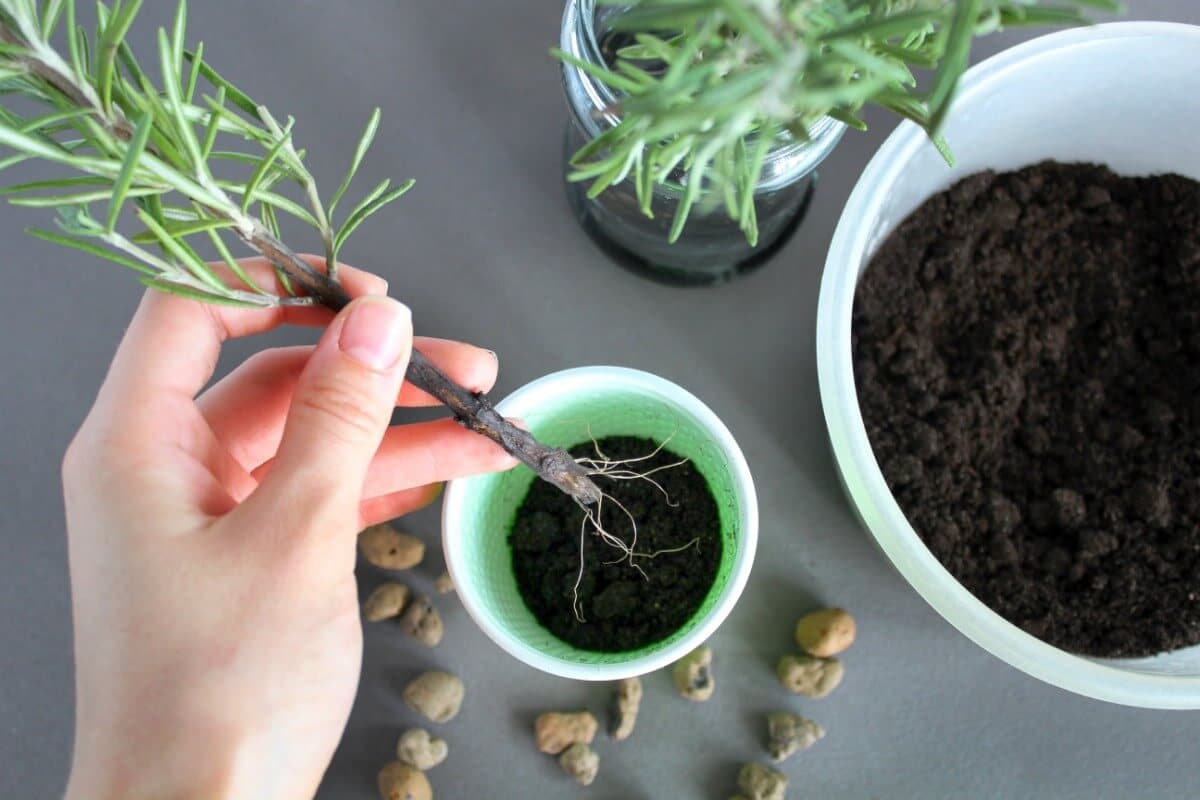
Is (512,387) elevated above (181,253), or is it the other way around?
(181,253)

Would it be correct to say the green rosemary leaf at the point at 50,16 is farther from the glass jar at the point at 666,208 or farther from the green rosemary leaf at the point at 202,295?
the glass jar at the point at 666,208

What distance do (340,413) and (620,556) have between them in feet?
0.91

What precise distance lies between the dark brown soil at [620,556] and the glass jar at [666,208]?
17 centimetres

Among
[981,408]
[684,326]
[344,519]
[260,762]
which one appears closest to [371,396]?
[344,519]

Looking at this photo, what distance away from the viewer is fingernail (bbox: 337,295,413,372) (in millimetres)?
485

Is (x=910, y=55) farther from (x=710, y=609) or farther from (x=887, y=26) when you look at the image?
(x=710, y=609)

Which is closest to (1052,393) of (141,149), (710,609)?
(710,609)

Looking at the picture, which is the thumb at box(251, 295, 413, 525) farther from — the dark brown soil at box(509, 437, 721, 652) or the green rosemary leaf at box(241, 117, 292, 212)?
the dark brown soil at box(509, 437, 721, 652)

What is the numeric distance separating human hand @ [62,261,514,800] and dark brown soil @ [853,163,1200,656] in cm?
41

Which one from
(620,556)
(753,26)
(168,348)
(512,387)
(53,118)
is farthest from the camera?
(512,387)

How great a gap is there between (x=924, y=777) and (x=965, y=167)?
1.66 ft

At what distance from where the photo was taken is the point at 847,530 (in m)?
0.76

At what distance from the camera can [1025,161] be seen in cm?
76

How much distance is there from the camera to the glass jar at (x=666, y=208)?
1.96 ft
